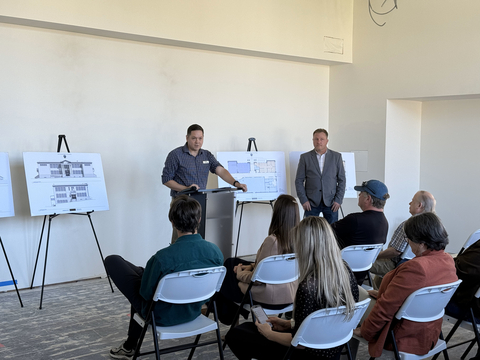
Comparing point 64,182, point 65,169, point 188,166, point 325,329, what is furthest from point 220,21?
point 325,329

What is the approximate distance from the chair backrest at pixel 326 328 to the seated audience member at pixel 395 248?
5.24ft

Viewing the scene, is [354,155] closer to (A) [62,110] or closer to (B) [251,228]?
(B) [251,228]

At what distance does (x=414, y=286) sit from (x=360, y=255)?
3.13 ft

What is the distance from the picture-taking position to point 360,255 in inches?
130

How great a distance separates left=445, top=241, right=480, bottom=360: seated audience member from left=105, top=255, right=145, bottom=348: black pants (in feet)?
6.33

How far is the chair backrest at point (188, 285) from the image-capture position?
2494 millimetres

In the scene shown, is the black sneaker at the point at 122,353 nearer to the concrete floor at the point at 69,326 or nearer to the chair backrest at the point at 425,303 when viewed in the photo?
the concrete floor at the point at 69,326

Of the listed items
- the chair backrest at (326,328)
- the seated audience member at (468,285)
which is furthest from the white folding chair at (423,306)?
the seated audience member at (468,285)

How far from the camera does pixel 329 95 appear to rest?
7355 millimetres

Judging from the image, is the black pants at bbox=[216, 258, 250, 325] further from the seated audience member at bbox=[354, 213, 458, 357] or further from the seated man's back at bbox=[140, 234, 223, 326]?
the seated audience member at bbox=[354, 213, 458, 357]

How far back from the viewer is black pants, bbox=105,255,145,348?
278 centimetres

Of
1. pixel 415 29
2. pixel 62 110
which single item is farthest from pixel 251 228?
pixel 415 29

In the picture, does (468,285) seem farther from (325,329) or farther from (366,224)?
(325,329)

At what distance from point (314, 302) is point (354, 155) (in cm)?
525
